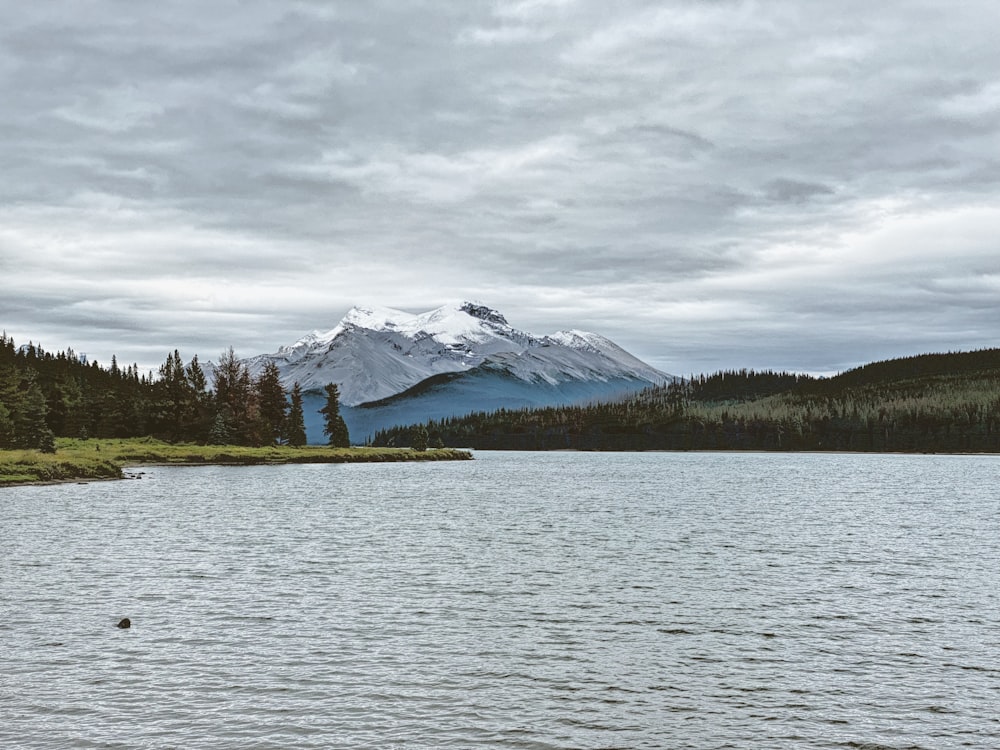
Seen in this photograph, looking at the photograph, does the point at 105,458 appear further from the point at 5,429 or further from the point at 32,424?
the point at 32,424

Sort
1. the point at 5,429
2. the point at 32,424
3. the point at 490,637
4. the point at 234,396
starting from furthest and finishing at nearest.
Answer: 1. the point at 234,396
2. the point at 32,424
3. the point at 5,429
4. the point at 490,637

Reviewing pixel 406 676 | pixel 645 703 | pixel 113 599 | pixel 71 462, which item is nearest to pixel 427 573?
pixel 113 599

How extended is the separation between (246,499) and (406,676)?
82.1m

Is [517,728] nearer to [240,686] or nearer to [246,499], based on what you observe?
[240,686]

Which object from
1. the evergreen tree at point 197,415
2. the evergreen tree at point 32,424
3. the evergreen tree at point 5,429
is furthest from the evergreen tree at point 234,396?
the evergreen tree at point 5,429

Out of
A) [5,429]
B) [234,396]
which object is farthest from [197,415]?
[5,429]

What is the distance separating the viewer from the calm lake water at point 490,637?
22156mm

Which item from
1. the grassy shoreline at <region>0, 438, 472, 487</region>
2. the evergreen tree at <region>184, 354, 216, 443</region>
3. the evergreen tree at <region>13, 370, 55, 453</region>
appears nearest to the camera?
the grassy shoreline at <region>0, 438, 472, 487</region>

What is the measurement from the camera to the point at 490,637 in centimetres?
3209

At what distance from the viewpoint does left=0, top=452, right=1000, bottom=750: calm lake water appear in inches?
872

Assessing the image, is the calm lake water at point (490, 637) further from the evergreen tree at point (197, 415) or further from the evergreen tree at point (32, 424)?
the evergreen tree at point (197, 415)

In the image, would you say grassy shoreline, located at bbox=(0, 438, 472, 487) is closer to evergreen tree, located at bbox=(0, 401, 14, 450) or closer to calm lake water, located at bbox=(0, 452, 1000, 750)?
evergreen tree, located at bbox=(0, 401, 14, 450)

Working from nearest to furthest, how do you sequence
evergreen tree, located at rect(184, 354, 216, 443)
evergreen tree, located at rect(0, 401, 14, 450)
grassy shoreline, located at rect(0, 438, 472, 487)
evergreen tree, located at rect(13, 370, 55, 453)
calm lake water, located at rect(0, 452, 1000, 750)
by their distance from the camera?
calm lake water, located at rect(0, 452, 1000, 750)
grassy shoreline, located at rect(0, 438, 472, 487)
evergreen tree, located at rect(0, 401, 14, 450)
evergreen tree, located at rect(13, 370, 55, 453)
evergreen tree, located at rect(184, 354, 216, 443)

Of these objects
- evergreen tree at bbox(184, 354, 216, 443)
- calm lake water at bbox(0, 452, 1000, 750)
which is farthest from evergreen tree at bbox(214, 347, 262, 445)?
calm lake water at bbox(0, 452, 1000, 750)
